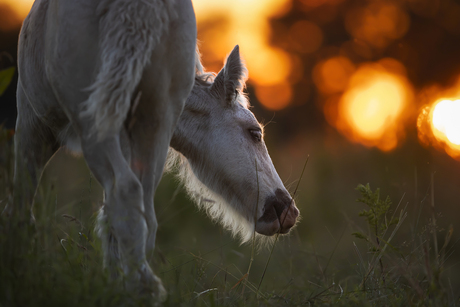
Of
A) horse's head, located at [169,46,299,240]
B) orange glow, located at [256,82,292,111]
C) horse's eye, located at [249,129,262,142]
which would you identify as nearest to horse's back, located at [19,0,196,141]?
horse's head, located at [169,46,299,240]

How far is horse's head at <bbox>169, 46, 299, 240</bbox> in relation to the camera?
3.47 m

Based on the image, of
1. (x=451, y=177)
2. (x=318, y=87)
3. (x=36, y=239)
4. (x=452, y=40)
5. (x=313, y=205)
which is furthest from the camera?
(x=318, y=87)

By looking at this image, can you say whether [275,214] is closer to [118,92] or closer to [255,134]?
[255,134]

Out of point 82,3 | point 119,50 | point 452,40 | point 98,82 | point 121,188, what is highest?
point 82,3

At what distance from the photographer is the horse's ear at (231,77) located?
11.7 feet

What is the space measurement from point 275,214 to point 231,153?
0.65 meters

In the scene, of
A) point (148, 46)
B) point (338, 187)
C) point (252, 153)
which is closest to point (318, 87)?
point (338, 187)

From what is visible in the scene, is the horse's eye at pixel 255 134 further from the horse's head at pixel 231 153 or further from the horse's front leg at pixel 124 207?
the horse's front leg at pixel 124 207

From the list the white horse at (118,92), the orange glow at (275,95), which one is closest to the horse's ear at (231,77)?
the white horse at (118,92)

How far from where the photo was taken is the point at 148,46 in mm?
1861

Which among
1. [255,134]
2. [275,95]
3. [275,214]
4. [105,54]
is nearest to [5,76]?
[105,54]

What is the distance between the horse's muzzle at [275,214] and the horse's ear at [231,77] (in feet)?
3.15

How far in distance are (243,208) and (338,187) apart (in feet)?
27.1

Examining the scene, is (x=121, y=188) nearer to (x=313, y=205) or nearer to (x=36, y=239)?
(x=36, y=239)
